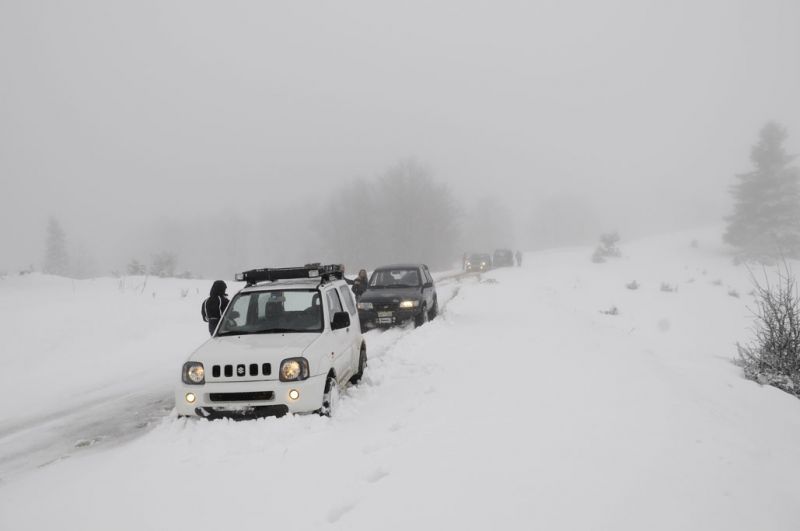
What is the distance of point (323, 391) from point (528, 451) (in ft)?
8.05

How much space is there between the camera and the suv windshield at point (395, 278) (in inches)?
529

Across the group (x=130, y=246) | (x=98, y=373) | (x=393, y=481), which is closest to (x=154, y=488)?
(x=393, y=481)

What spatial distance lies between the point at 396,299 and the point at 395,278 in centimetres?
133

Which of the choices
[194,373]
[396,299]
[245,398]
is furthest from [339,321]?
[396,299]

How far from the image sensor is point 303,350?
17.9ft

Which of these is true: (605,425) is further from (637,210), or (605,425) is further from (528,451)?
(637,210)

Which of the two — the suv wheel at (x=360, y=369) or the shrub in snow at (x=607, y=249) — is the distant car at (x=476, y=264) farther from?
the suv wheel at (x=360, y=369)

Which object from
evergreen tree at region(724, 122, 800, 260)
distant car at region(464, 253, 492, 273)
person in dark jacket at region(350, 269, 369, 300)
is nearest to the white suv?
person in dark jacket at region(350, 269, 369, 300)

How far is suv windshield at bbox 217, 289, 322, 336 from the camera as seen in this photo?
6.40 m

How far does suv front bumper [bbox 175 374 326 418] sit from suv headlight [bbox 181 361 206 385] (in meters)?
0.06

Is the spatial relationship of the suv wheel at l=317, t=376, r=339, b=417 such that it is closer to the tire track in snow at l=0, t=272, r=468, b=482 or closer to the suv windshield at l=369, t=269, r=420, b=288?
the tire track in snow at l=0, t=272, r=468, b=482

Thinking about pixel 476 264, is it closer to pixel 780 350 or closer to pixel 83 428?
pixel 780 350

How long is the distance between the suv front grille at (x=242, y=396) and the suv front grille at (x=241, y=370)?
0.74 ft

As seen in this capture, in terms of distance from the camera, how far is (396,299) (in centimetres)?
1245
